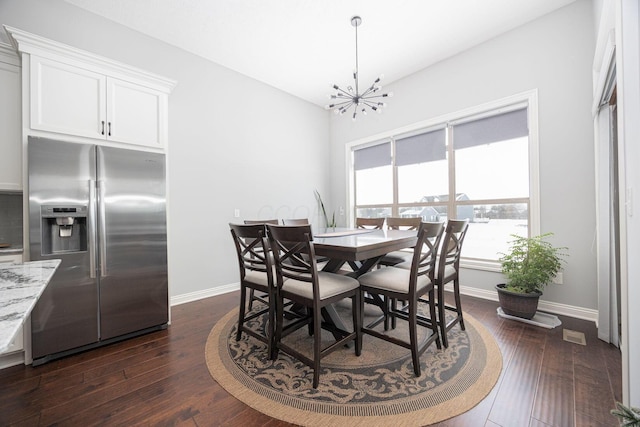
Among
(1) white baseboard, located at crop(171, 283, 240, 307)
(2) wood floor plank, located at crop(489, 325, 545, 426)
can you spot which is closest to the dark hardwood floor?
(2) wood floor plank, located at crop(489, 325, 545, 426)

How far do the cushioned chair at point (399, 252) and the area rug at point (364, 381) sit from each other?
0.78 metres

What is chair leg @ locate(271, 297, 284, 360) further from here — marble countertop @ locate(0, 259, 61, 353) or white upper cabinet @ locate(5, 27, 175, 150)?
white upper cabinet @ locate(5, 27, 175, 150)

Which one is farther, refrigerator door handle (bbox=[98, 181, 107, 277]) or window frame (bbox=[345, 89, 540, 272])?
window frame (bbox=[345, 89, 540, 272])

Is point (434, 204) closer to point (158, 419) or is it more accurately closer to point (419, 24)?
point (419, 24)

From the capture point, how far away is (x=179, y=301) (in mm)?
3109

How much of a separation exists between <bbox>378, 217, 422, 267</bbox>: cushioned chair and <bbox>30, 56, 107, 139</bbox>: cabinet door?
284cm

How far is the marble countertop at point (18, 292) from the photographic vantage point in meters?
0.64

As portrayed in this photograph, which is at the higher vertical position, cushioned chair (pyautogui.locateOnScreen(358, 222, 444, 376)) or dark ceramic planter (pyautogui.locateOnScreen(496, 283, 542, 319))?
cushioned chair (pyautogui.locateOnScreen(358, 222, 444, 376))

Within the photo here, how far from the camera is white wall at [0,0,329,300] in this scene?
8.48ft

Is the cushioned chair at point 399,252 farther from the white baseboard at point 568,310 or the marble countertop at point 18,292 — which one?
the marble countertop at point 18,292

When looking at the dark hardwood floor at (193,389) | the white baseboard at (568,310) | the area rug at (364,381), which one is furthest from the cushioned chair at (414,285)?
the white baseboard at (568,310)

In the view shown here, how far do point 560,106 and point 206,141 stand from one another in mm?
4016

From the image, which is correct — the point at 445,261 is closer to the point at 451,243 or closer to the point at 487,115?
the point at 451,243

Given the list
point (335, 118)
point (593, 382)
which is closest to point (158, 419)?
point (593, 382)
